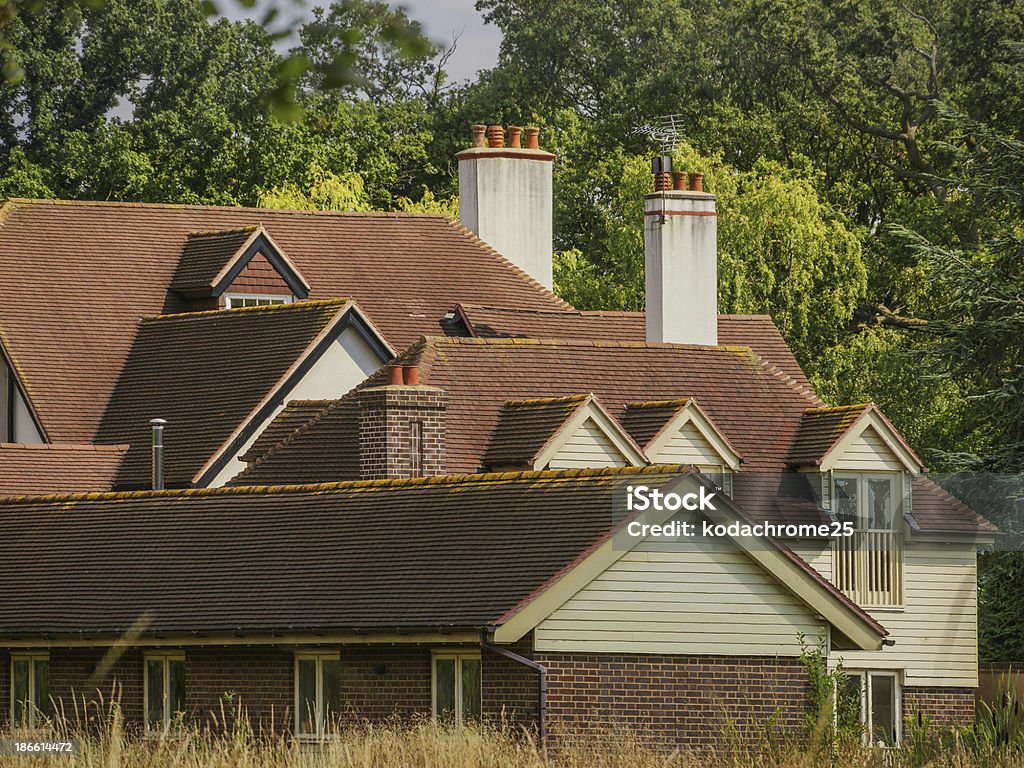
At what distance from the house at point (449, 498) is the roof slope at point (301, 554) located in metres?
0.05

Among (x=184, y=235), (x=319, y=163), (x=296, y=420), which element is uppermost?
(x=319, y=163)

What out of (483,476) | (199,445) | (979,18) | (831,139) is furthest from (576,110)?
(483,476)

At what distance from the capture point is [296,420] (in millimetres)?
35875

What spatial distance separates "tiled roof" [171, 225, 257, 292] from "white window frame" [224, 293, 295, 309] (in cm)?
52

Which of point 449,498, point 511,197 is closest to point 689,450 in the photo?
point 449,498

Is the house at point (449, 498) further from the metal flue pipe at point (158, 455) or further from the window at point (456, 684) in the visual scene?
the metal flue pipe at point (158, 455)

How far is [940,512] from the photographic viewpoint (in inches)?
1369

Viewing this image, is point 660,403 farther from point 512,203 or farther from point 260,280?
point 512,203

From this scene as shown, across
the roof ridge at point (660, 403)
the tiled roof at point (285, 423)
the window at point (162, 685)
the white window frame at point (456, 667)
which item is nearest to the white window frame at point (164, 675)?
the window at point (162, 685)

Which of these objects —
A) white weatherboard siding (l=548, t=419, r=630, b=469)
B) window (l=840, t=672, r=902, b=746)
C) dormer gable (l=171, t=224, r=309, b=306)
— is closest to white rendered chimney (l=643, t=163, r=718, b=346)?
→ white weatherboard siding (l=548, t=419, r=630, b=469)

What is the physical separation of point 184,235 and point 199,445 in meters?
6.93

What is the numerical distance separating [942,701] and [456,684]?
11726mm

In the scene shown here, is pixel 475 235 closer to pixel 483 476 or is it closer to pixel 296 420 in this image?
pixel 296 420

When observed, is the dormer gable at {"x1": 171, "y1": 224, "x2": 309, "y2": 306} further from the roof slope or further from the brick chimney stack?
the roof slope
